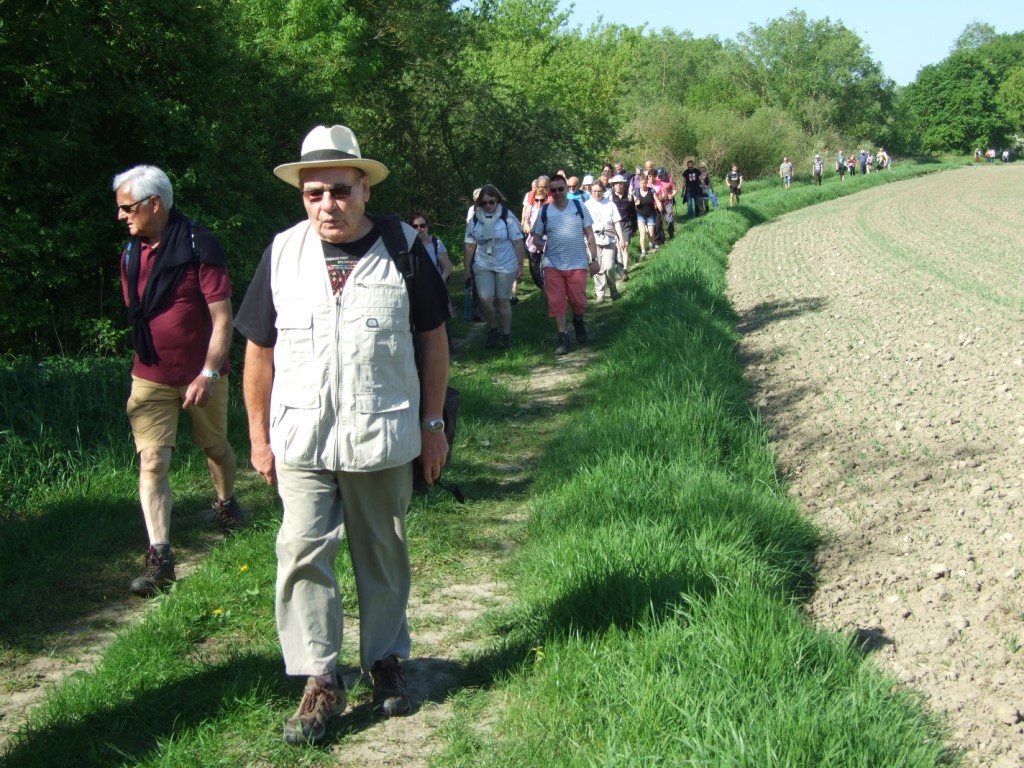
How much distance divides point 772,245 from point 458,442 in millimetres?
17343

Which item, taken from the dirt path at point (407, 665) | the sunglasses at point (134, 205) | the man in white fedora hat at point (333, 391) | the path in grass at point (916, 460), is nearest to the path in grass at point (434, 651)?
the dirt path at point (407, 665)

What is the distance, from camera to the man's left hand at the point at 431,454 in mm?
3939

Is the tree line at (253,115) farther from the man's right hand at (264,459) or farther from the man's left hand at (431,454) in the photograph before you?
the man's left hand at (431,454)

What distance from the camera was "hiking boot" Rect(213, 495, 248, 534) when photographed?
20.0ft

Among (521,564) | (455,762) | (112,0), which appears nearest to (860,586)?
(521,564)

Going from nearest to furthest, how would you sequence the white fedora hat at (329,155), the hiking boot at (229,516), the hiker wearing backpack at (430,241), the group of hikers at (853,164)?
the white fedora hat at (329,155) < the hiking boot at (229,516) < the hiker wearing backpack at (430,241) < the group of hikers at (853,164)

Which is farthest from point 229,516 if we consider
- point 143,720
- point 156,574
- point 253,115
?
point 253,115

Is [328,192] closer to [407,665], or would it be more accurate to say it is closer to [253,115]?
[407,665]

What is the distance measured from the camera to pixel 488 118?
2692 centimetres

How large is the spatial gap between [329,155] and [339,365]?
0.71 metres

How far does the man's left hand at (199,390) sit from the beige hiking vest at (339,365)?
168 cm

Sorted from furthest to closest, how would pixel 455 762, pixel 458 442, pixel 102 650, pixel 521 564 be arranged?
1. pixel 458 442
2. pixel 521 564
3. pixel 102 650
4. pixel 455 762

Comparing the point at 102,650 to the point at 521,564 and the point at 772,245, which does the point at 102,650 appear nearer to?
the point at 521,564

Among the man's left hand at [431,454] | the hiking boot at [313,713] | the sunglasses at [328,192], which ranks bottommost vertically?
the hiking boot at [313,713]
